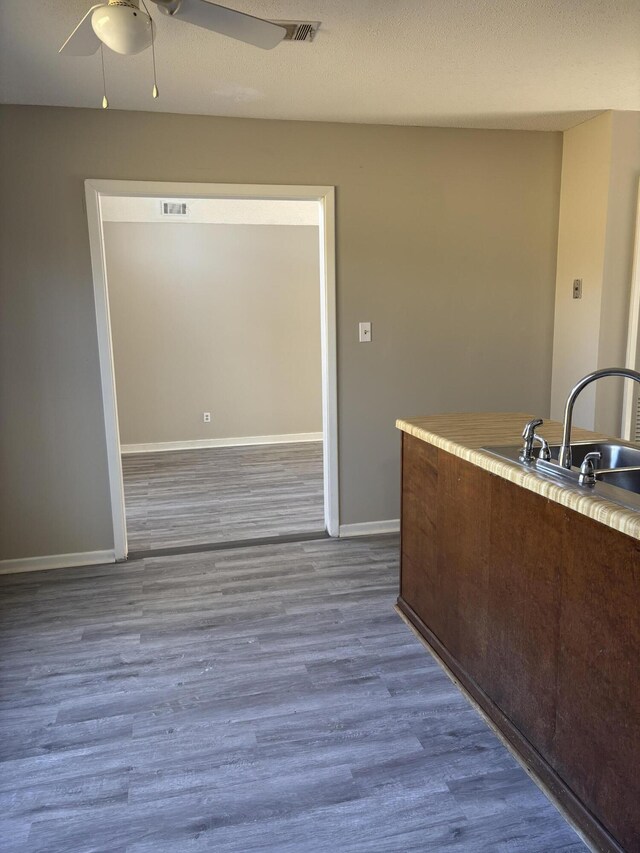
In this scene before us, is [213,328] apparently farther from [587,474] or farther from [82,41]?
[587,474]

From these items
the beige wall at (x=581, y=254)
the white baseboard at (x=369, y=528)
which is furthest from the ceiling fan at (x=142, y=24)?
the white baseboard at (x=369, y=528)

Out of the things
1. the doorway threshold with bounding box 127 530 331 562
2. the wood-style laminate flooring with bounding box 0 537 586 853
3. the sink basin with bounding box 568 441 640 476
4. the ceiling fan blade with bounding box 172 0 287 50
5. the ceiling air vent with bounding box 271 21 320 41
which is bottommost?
the wood-style laminate flooring with bounding box 0 537 586 853

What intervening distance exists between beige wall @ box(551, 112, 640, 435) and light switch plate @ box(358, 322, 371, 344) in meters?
1.32

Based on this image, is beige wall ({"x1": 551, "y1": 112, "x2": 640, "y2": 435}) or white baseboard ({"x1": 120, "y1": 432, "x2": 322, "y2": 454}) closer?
beige wall ({"x1": 551, "y1": 112, "x2": 640, "y2": 435})

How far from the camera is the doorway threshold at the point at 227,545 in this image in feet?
11.8

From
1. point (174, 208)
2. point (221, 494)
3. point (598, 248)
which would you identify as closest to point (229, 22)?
point (598, 248)

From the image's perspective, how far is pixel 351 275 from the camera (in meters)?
3.64

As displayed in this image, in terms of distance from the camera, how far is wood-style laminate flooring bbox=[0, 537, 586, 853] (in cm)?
162

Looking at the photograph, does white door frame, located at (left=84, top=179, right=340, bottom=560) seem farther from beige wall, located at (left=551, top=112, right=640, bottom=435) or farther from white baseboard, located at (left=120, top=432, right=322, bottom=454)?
white baseboard, located at (left=120, top=432, right=322, bottom=454)

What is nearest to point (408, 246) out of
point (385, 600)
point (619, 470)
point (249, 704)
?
point (385, 600)

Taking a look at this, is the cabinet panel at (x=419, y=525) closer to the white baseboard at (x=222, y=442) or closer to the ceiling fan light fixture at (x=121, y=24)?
the ceiling fan light fixture at (x=121, y=24)

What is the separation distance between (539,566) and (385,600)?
4.49 feet

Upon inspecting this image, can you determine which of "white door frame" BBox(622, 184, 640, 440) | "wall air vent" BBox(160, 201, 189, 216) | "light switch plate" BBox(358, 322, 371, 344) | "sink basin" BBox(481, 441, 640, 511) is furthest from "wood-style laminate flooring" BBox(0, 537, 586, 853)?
"wall air vent" BBox(160, 201, 189, 216)

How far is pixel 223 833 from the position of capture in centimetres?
161
